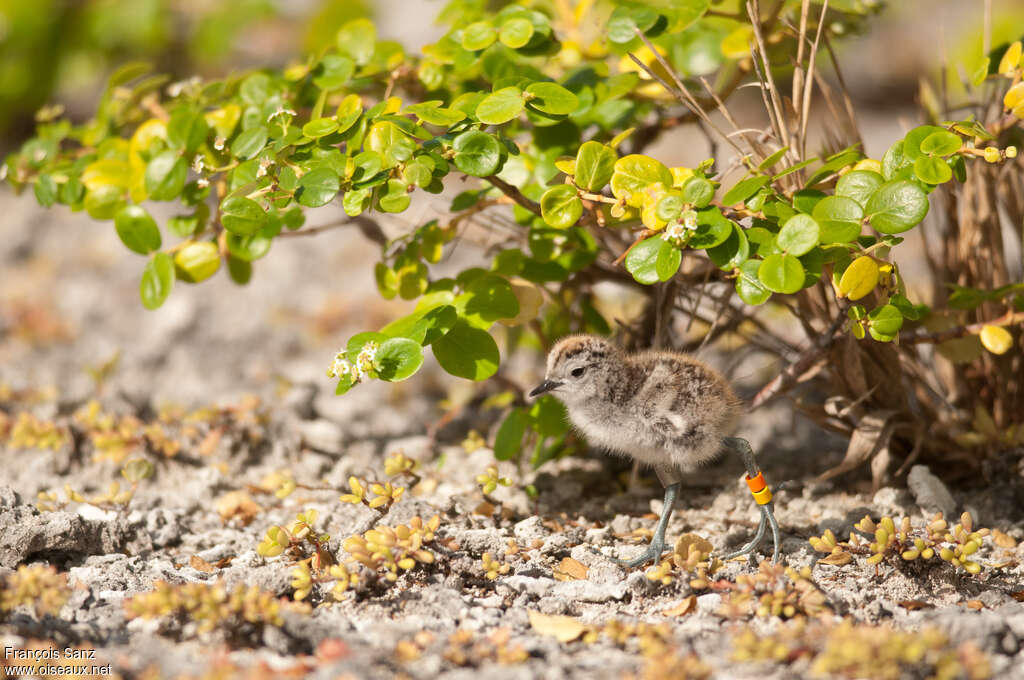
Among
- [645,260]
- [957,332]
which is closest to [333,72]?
[645,260]

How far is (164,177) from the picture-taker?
8.34 feet

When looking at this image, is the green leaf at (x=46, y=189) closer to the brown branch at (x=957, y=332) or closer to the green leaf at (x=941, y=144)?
the green leaf at (x=941, y=144)

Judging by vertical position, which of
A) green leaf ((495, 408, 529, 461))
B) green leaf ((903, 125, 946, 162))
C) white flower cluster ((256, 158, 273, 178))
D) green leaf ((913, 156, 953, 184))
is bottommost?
green leaf ((495, 408, 529, 461))

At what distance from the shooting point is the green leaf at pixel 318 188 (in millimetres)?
2174

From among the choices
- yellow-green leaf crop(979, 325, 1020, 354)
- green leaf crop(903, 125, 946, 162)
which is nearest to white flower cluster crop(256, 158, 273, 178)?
green leaf crop(903, 125, 946, 162)

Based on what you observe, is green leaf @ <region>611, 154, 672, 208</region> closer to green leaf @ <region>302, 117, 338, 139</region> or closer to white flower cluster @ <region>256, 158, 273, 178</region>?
green leaf @ <region>302, 117, 338, 139</region>

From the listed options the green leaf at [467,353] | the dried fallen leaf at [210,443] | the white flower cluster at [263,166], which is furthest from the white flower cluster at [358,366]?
the dried fallen leaf at [210,443]

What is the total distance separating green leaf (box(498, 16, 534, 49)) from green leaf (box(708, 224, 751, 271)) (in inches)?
32.1

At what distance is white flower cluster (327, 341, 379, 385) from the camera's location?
7.02 ft

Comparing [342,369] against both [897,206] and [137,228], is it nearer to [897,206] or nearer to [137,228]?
[137,228]

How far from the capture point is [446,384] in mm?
4211

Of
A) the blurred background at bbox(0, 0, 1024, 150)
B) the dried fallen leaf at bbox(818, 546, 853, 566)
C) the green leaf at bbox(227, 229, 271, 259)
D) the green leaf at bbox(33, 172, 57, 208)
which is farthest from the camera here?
the blurred background at bbox(0, 0, 1024, 150)

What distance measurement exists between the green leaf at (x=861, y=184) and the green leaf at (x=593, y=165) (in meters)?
0.56

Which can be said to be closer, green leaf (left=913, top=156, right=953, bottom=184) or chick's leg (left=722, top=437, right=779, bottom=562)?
green leaf (left=913, top=156, right=953, bottom=184)
